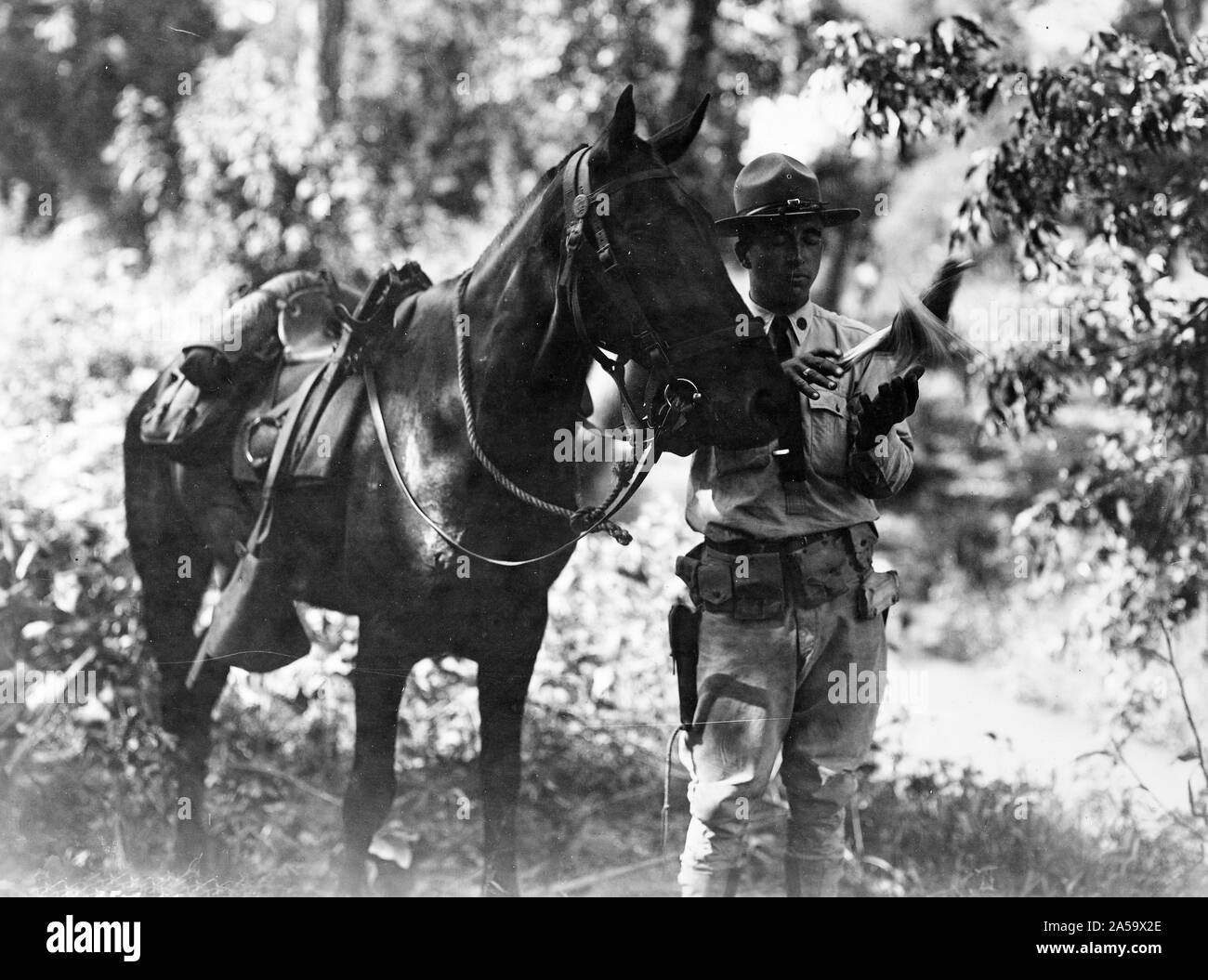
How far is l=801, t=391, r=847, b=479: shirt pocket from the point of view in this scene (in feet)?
10.8

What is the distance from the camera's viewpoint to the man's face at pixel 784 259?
10.9 ft

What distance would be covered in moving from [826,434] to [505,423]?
0.87 metres

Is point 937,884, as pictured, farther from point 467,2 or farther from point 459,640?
point 467,2

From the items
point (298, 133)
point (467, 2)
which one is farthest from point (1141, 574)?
point (467, 2)

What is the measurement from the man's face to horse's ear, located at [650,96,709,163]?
0.98 feet

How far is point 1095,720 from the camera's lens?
679 cm

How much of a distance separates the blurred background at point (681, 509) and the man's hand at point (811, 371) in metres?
0.98

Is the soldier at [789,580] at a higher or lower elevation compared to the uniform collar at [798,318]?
lower

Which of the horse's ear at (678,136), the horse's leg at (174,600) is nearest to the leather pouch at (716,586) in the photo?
the horse's ear at (678,136)

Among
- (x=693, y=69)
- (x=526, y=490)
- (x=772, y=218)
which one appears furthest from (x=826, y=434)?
(x=693, y=69)

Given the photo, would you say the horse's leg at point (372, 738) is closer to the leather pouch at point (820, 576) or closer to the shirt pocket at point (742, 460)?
the shirt pocket at point (742, 460)

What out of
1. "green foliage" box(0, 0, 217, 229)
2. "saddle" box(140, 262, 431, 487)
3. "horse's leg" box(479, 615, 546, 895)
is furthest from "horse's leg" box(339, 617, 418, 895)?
"green foliage" box(0, 0, 217, 229)

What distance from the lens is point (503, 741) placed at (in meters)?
3.79

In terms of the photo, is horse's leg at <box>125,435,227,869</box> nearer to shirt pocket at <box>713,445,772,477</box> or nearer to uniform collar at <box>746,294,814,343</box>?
shirt pocket at <box>713,445,772,477</box>
